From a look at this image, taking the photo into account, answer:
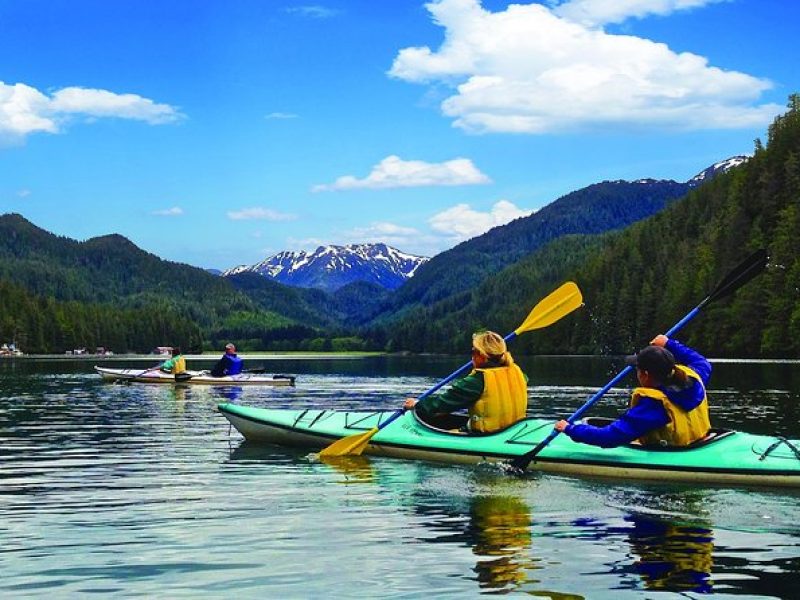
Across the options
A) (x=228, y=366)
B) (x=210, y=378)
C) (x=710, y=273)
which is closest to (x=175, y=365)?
(x=210, y=378)

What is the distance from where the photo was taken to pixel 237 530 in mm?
11359

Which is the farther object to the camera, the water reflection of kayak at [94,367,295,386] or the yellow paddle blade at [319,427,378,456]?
the water reflection of kayak at [94,367,295,386]

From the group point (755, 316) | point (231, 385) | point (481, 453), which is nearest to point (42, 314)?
point (755, 316)

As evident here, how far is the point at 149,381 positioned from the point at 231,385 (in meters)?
5.25

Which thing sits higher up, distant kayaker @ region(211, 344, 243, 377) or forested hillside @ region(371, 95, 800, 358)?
forested hillside @ region(371, 95, 800, 358)

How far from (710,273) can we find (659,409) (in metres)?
100

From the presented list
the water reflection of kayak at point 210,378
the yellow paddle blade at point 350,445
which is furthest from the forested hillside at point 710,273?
the yellow paddle blade at point 350,445

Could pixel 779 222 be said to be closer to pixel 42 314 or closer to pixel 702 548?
pixel 702 548

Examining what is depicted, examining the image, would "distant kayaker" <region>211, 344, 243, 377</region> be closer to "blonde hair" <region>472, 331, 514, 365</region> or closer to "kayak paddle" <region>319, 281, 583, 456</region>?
"kayak paddle" <region>319, 281, 583, 456</region>

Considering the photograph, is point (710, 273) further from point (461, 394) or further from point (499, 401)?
point (461, 394)

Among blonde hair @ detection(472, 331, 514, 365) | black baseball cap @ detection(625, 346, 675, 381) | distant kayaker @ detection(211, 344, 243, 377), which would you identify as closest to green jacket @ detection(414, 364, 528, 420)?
blonde hair @ detection(472, 331, 514, 365)

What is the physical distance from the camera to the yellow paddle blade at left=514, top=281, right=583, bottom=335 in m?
19.4

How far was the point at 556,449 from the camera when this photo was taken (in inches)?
608

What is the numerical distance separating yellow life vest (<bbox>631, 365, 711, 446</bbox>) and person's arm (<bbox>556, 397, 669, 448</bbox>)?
12 cm
